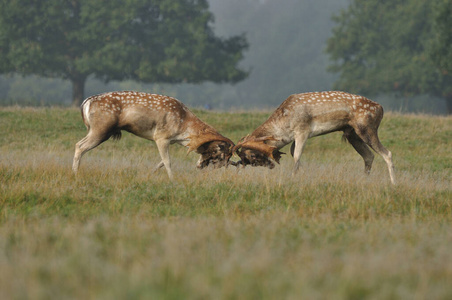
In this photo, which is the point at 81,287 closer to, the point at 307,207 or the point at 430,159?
the point at 307,207

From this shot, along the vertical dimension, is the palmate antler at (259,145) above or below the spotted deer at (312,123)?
below

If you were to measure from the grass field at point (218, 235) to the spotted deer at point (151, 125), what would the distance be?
0.53 meters

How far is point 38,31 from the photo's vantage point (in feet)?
105

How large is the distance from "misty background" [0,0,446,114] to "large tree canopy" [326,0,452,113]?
1750 centimetres

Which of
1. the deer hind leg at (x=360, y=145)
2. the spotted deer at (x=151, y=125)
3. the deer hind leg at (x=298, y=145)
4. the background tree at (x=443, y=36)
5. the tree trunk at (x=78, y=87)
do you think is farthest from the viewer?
the tree trunk at (x=78, y=87)

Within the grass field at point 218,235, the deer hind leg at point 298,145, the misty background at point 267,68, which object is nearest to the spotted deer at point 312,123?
the deer hind leg at point 298,145

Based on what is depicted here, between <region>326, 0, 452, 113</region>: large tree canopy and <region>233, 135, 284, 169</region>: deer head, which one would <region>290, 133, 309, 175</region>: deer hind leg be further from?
<region>326, 0, 452, 113</region>: large tree canopy

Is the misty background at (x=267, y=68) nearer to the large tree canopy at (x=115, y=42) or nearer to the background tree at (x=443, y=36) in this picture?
the large tree canopy at (x=115, y=42)

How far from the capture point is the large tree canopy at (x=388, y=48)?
3516 cm

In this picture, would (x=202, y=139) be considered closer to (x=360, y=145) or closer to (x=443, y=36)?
(x=360, y=145)

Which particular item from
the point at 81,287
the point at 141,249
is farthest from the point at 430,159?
the point at 81,287

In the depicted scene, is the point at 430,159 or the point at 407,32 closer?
the point at 430,159

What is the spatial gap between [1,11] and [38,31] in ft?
7.59

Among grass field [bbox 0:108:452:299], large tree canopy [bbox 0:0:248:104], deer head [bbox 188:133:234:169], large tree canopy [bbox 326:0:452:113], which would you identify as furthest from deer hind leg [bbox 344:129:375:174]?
large tree canopy [bbox 326:0:452:113]
